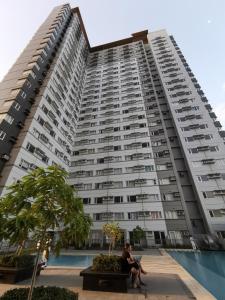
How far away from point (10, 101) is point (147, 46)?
196 ft

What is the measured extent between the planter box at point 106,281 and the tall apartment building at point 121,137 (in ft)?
67.0

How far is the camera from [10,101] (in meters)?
29.2

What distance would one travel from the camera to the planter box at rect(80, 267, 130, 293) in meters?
6.94

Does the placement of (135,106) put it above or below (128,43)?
below

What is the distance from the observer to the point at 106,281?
711 centimetres

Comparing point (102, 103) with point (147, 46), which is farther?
point (147, 46)

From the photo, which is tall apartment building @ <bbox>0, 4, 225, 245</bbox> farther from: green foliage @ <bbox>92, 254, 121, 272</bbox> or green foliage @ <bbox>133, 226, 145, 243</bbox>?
green foliage @ <bbox>92, 254, 121, 272</bbox>

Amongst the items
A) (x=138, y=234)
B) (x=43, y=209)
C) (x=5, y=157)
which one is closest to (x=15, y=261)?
(x=43, y=209)

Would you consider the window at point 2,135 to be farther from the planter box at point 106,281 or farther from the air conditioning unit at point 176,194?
the air conditioning unit at point 176,194

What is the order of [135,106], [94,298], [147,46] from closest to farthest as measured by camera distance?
[94,298] → [135,106] → [147,46]

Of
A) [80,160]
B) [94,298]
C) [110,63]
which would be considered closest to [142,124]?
[80,160]

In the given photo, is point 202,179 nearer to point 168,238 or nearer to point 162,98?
point 168,238

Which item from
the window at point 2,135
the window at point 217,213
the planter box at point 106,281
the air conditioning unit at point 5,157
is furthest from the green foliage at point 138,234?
the window at point 2,135

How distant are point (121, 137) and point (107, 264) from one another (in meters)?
36.5
